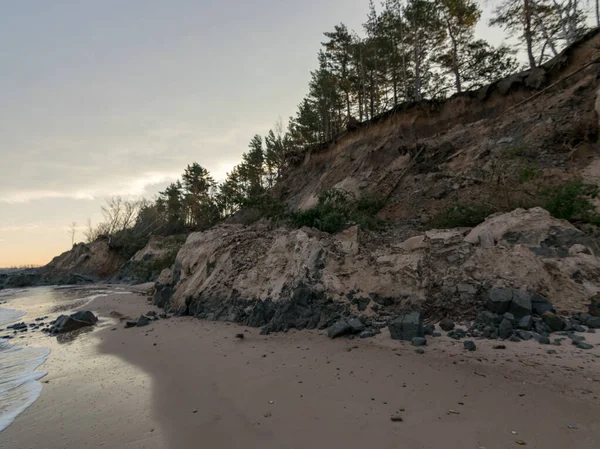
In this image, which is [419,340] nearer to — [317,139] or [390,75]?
[390,75]

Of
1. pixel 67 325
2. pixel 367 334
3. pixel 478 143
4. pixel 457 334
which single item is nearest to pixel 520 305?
pixel 457 334

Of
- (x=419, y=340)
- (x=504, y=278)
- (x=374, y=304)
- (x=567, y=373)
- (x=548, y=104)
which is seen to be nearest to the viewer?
(x=567, y=373)

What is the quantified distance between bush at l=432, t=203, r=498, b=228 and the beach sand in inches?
218

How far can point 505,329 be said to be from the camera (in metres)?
4.38

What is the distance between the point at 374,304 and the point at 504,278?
7.56 feet

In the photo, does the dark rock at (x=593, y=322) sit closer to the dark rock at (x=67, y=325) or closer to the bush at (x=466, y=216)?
the bush at (x=466, y=216)

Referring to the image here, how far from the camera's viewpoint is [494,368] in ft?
11.7

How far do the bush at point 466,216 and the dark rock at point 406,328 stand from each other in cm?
560

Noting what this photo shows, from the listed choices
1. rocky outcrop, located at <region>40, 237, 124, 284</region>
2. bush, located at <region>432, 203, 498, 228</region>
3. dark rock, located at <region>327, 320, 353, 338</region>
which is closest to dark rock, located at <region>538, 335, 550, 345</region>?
dark rock, located at <region>327, 320, 353, 338</region>

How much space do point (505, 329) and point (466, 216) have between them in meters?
5.71

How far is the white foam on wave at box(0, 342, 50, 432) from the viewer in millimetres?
4032

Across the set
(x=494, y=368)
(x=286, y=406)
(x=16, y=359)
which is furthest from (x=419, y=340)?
(x=16, y=359)

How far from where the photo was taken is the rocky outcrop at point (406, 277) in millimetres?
5352

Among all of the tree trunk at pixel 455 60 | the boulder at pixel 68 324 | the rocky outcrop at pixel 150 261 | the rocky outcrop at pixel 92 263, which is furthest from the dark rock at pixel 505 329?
the rocky outcrop at pixel 92 263
